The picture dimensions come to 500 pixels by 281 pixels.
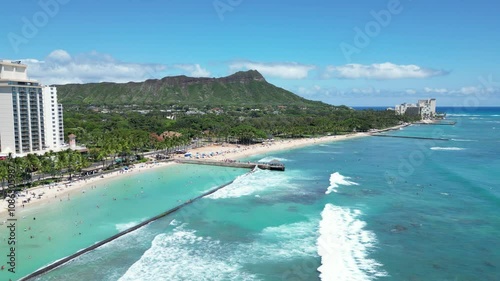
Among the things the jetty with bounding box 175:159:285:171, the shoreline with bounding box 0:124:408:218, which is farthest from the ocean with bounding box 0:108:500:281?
the jetty with bounding box 175:159:285:171

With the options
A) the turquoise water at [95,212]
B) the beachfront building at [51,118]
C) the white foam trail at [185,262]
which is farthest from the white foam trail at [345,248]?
the beachfront building at [51,118]

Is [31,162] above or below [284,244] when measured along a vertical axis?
above

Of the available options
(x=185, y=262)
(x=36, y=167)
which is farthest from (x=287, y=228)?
(x=36, y=167)

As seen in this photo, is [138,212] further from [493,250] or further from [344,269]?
[493,250]

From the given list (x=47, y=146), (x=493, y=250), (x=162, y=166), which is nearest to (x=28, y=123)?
(x=47, y=146)

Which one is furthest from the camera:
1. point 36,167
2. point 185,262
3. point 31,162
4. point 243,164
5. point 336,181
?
point 243,164

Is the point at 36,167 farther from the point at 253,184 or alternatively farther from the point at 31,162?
the point at 253,184
